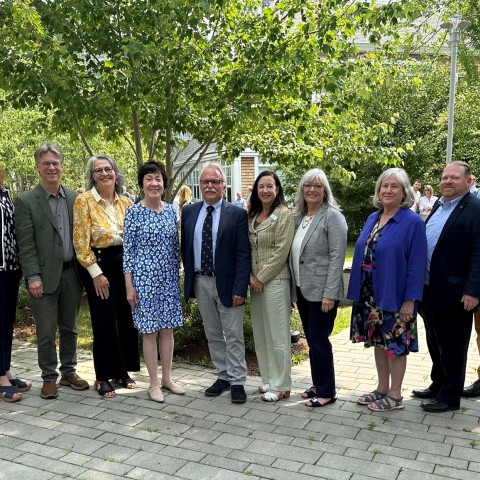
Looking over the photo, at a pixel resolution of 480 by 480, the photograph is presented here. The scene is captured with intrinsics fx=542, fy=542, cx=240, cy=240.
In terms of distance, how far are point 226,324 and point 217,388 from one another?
617 millimetres

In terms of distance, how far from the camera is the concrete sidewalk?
354 centimetres

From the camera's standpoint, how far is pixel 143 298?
4734 mm

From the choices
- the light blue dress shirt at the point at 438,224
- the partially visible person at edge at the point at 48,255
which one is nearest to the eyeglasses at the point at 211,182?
the partially visible person at edge at the point at 48,255

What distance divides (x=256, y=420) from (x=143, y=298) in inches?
55.4

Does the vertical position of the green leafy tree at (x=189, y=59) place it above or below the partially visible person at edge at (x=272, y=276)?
above

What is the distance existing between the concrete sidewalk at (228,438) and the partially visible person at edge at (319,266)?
0.35 meters

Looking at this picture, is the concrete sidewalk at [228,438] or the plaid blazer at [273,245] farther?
the plaid blazer at [273,245]

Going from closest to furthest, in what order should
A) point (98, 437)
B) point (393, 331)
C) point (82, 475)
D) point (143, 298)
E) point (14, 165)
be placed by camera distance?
point (82, 475) → point (98, 437) → point (393, 331) → point (143, 298) → point (14, 165)

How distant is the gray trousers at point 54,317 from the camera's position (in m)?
4.86

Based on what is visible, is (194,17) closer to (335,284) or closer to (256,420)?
(335,284)

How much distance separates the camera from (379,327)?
4.42 metres

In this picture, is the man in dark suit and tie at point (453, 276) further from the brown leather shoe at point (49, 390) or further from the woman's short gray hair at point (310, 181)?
the brown leather shoe at point (49, 390)

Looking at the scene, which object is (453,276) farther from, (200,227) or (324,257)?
(200,227)

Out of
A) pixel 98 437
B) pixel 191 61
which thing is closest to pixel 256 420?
pixel 98 437
